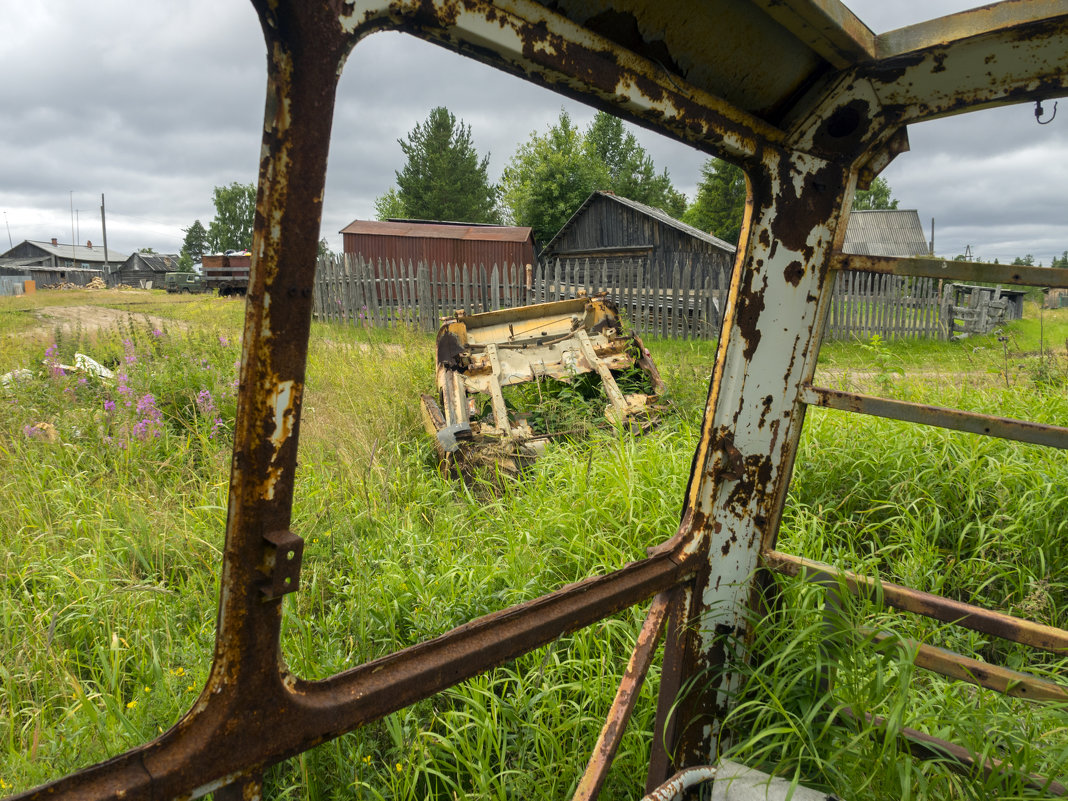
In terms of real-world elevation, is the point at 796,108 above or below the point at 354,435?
above

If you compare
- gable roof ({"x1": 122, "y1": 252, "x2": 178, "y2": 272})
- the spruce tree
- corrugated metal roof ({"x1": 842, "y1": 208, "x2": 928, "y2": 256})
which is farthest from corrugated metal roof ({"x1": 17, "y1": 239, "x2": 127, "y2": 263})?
corrugated metal roof ({"x1": 842, "y1": 208, "x2": 928, "y2": 256})

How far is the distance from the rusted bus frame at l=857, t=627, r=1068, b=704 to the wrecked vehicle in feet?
8.09

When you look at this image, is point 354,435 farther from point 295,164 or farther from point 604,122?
point 604,122

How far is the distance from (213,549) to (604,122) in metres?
49.5

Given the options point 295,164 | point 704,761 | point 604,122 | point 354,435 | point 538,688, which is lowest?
point 538,688

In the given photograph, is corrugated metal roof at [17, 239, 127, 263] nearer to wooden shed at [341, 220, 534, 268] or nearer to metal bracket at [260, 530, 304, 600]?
wooden shed at [341, 220, 534, 268]

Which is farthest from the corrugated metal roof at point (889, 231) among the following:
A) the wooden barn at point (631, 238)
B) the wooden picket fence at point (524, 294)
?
the wooden picket fence at point (524, 294)

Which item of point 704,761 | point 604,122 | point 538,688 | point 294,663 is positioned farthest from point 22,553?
point 604,122

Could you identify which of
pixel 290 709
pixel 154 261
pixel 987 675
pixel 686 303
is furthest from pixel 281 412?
pixel 154 261

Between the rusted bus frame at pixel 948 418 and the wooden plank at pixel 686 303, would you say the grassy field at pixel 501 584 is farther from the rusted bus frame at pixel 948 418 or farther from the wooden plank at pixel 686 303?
the wooden plank at pixel 686 303

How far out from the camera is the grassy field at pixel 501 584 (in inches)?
59.1

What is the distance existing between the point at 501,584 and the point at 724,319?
5.20ft

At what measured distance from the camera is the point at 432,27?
74cm

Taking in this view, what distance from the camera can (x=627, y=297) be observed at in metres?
12.4
